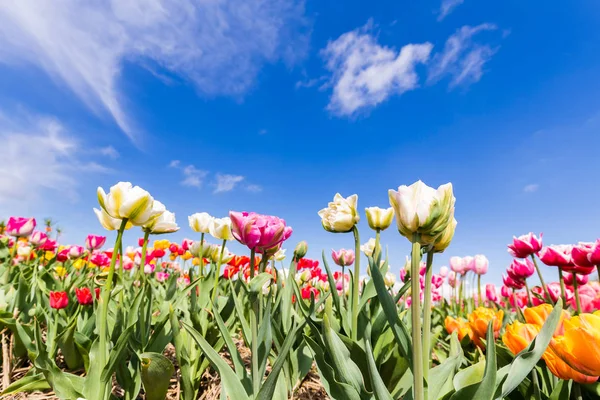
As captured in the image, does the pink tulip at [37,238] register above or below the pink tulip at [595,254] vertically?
above

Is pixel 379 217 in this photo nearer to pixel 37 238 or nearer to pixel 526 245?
pixel 526 245

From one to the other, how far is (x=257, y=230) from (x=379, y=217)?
0.82 metres

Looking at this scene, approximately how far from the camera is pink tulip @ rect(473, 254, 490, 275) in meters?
5.14

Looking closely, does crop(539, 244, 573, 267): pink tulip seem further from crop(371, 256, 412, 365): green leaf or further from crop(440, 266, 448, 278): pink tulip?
crop(440, 266, 448, 278): pink tulip

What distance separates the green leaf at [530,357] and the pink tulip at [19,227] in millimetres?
6236

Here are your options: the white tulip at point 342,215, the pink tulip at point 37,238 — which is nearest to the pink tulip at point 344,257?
the white tulip at point 342,215

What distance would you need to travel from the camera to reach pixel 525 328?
1.42m

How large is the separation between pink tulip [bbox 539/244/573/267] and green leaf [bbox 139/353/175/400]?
8.89ft

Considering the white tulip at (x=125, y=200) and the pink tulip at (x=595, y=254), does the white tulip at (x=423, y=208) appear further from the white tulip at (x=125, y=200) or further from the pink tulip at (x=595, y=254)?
the pink tulip at (x=595, y=254)

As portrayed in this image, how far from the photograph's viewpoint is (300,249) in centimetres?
242

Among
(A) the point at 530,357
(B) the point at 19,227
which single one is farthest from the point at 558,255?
(B) the point at 19,227

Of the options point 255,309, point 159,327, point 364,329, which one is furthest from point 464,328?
point 159,327

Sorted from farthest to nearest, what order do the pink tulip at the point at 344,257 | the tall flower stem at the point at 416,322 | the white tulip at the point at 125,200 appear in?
the pink tulip at the point at 344,257, the white tulip at the point at 125,200, the tall flower stem at the point at 416,322

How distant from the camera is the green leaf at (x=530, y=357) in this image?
117 centimetres
